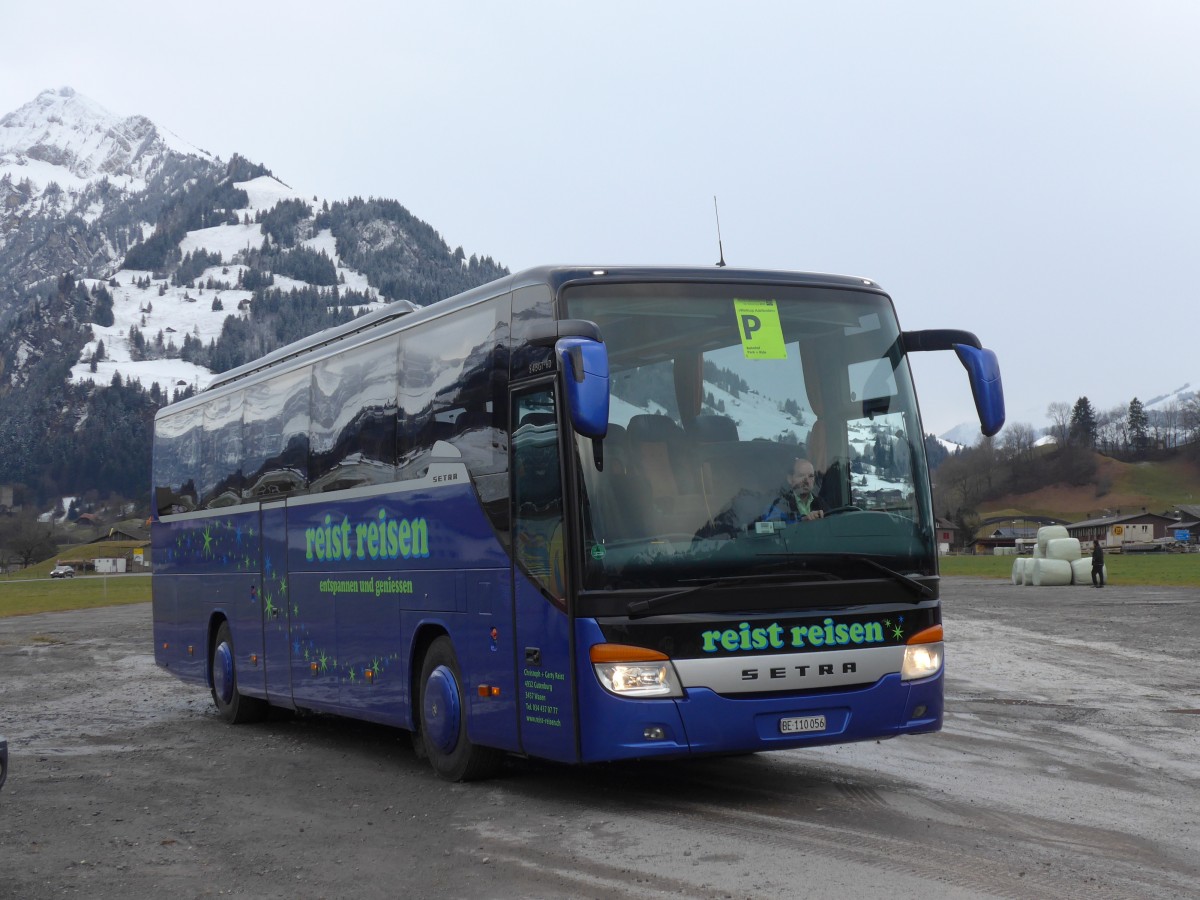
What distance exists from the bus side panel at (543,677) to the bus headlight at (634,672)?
238mm

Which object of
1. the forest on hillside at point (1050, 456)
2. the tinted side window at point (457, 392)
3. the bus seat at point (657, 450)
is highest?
the forest on hillside at point (1050, 456)

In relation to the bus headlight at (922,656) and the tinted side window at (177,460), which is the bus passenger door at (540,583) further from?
the tinted side window at (177,460)

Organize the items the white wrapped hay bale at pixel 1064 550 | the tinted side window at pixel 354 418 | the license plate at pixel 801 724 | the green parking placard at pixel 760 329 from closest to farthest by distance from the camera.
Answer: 1. the license plate at pixel 801 724
2. the green parking placard at pixel 760 329
3. the tinted side window at pixel 354 418
4. the white wrapped hay bale at pixel 1064 550

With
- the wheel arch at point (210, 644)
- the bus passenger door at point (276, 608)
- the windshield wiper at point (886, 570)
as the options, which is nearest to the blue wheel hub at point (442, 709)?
the windshield wiper at point (886, 570)

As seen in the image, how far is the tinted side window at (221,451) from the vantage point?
15070 millimetres

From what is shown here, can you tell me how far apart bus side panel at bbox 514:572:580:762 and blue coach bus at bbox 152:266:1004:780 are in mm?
17

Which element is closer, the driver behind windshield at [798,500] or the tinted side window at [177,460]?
the driver behind windshield at [798,500]

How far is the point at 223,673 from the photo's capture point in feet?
50.5

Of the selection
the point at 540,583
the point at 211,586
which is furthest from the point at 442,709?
the point at 211,586

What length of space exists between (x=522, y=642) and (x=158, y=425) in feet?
36.2

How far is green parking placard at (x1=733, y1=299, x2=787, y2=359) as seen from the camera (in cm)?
895

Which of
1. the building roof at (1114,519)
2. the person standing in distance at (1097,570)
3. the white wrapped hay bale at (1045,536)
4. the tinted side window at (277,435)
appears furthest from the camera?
the building roof at (1114,519)

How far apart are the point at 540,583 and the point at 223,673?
7696mm

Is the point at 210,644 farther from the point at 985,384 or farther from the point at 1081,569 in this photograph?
the point at 1081,569
